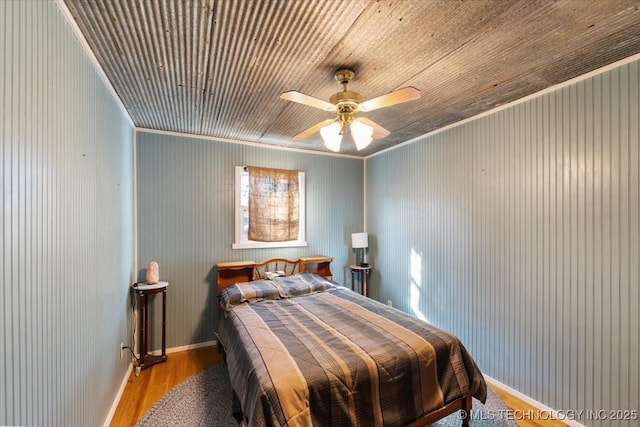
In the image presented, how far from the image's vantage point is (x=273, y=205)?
379 cm

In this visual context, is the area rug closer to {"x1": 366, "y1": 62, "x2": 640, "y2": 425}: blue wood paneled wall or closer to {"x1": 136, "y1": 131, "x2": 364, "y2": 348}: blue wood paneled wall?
{"x1": 366, "y1": 62, "x2": 640, "y2": 425}: blue wood paneled wall

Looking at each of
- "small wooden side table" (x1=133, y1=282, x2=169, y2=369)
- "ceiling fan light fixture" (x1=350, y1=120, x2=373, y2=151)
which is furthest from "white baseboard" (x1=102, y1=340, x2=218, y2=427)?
"ceiling fan light fixture" (x1=350, y1=120, x2=373, y2=151)

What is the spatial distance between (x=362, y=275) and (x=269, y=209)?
1.75 m

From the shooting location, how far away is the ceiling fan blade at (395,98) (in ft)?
5.23

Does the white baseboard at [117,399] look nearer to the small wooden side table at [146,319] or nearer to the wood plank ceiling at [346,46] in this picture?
the small wooden side table at [146,319]

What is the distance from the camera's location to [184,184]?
332cm

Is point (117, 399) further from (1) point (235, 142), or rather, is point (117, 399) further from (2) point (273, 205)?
(1) point (235, 142)

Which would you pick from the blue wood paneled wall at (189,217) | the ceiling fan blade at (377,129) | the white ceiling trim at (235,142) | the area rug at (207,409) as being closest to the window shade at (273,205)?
the blue wood paneled wall at (189,217)

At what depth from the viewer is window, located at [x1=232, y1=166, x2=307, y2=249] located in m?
3.63

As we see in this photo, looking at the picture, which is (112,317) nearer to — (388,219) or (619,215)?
(388,219)

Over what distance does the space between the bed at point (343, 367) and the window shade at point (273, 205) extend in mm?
1268

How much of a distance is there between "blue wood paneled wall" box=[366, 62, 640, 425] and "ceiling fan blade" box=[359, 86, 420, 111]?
1438 millimetres


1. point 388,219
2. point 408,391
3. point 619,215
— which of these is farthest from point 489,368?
point 388,219

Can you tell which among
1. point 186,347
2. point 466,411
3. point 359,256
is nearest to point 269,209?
point 359,256
